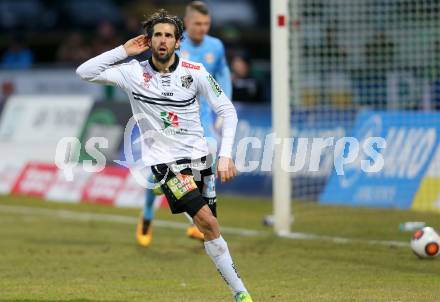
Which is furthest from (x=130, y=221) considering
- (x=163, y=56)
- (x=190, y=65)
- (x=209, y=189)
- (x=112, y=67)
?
(x=163, y=56)

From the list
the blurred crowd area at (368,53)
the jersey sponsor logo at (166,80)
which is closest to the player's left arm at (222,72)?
the blurred crowd area at (368,53)

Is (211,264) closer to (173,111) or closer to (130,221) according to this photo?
(173,111)

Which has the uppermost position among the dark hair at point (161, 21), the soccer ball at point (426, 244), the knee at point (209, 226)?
the dark hair at point (161, 21)

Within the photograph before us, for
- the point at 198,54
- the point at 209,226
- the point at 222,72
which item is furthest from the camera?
the point at 222,72

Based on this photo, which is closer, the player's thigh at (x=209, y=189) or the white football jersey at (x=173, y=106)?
the white football jersey at (x=173, y=106)

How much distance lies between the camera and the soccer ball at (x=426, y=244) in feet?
37.8

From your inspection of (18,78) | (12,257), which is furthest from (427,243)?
(18,78)

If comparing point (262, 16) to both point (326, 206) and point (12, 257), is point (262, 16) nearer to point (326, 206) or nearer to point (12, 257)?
point (326, 206)

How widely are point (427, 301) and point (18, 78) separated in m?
15.9

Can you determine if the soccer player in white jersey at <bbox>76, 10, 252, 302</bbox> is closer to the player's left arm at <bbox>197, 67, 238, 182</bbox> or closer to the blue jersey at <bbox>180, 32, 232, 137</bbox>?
the player's left arm at <bbox>197, 67, 238, 182</bbox>

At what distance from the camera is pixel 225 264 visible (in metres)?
8.83

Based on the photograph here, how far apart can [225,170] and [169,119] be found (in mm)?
898

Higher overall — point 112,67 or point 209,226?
point 112,67

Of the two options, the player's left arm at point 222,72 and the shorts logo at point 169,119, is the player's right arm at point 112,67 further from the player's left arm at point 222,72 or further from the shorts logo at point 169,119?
the player's left arm at point 222,72
